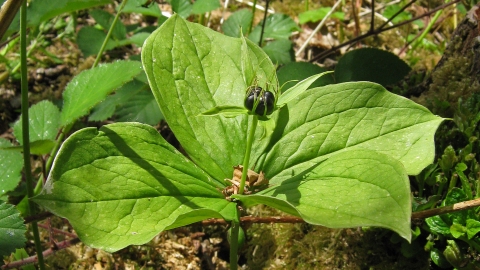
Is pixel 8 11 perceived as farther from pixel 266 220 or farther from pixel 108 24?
pixel 108 24

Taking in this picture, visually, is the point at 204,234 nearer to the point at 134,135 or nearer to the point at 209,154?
the point at 209,154

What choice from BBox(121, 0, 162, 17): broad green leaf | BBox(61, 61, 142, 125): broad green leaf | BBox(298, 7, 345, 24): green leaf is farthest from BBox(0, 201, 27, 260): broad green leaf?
BBox(298, 7, 345, 24): green leaf

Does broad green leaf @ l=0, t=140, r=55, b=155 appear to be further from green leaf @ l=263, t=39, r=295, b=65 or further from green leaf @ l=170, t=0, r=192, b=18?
green leaf @ l=263, t=39, r=295, b=65

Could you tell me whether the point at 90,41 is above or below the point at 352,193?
above

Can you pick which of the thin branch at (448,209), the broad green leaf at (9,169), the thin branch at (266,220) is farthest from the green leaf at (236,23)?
the thin branch at (448,209)

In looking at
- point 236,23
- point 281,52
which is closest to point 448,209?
point 281,52

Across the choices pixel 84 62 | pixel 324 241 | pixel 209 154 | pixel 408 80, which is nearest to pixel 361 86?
pixel 209 154

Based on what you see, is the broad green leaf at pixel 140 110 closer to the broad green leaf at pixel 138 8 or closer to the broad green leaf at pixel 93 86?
the broad green leaf at pixel 93 86
